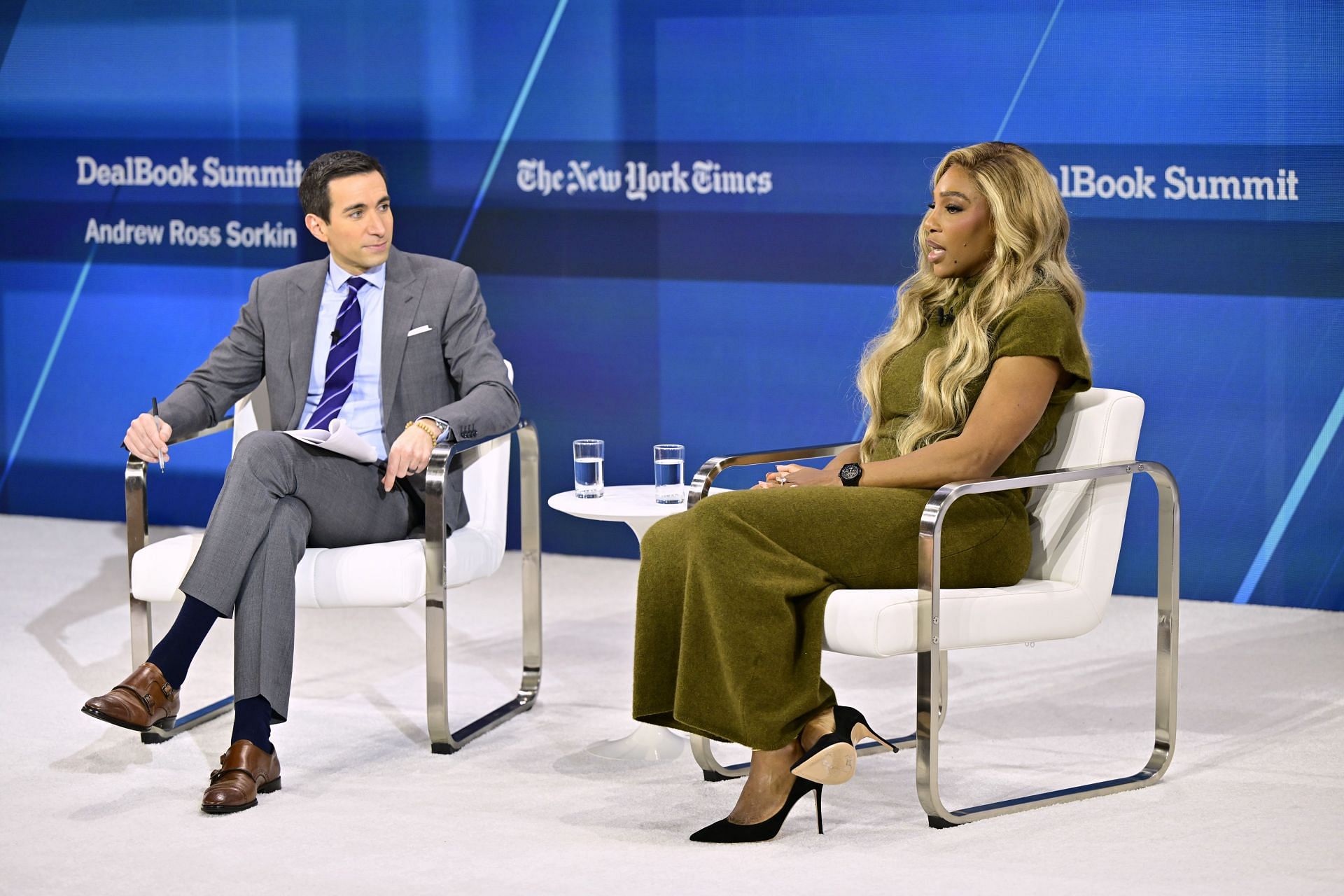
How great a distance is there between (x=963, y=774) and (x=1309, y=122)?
2.39 m

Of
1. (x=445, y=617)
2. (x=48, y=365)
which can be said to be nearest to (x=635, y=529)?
(x=445, y=617)

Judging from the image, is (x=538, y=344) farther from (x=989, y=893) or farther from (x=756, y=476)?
(x=989, y=893)

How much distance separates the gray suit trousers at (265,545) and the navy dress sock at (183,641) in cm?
3

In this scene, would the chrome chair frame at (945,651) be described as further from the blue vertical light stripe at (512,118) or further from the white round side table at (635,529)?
the blue vertical light stripe at (512,118)

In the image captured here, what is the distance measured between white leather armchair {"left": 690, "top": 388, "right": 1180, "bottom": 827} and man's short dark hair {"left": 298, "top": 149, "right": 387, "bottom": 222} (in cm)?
110

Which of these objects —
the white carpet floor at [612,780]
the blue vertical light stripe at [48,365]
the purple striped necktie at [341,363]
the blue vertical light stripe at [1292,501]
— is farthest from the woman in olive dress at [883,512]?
the blue vertical light stripe at [48,365]

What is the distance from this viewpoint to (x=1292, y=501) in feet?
16.2

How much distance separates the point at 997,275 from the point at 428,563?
1295 mm

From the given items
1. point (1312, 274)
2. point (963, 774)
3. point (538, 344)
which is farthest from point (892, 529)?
point (538, 344)

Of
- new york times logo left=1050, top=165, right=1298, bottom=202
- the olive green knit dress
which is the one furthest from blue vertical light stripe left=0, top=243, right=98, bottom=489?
the olive green knit dress

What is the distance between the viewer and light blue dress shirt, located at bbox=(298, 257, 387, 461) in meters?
3.89

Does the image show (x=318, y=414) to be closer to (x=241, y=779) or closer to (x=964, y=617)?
(x=241, y=779)

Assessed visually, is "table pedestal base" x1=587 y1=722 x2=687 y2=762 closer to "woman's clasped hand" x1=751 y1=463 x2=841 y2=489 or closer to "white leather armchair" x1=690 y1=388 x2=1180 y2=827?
"white leather armchair" x1=690 y1=388 x2=1180 y2=827

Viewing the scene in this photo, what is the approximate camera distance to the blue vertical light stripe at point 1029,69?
5.00 m
